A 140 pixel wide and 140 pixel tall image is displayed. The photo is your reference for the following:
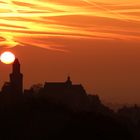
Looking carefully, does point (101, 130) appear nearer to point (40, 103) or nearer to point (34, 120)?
point (34, 120)

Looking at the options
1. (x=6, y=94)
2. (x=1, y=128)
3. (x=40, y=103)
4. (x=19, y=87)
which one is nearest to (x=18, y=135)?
(x=1, y=128)

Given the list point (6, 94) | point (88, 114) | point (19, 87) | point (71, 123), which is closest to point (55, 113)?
point (88, 114)

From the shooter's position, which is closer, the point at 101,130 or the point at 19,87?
the point at 101,130

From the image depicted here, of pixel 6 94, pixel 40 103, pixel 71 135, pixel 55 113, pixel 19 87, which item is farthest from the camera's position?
pixel 19 87

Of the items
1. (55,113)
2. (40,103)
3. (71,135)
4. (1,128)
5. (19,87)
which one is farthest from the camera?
(19,87)

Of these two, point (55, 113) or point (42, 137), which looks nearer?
point (42, 137)

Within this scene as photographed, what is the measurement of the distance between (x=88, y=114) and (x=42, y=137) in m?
13.2

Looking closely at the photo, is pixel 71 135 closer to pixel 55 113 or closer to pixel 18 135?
pixel 18 135

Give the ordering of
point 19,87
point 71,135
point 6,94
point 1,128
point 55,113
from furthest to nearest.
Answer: point 19,87 < point 6,94 < point 55,113 < point 1,128 < point 71,135

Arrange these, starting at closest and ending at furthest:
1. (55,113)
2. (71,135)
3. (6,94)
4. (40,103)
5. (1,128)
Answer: (71,135) < (1,128) < (55,113) < (40,103) < (6,94)

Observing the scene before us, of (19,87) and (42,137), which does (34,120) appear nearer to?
(42,137)

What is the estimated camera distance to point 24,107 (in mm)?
107188

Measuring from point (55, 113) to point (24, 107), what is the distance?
5.03 metres

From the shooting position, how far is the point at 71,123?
300 feet
